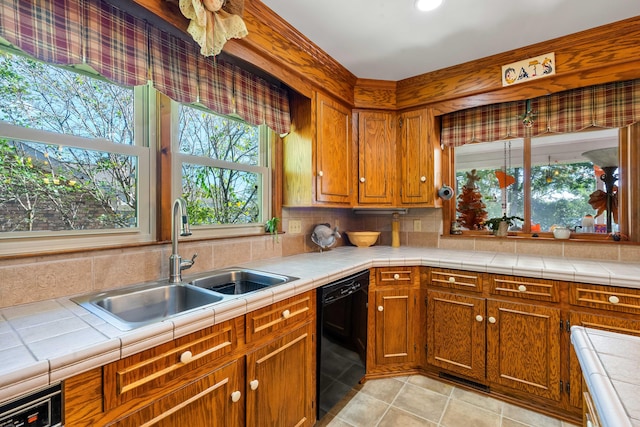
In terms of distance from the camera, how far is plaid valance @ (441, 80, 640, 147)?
195 cm

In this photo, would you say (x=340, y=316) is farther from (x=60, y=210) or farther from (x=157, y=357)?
(x=60, y=210)

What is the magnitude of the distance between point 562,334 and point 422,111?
6.08 ft

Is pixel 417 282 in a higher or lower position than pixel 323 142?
lower

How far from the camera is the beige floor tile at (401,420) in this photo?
1676mm

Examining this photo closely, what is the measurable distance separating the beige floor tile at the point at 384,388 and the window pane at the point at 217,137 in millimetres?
1778

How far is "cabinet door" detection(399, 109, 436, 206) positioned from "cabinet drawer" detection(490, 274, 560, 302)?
83 cm

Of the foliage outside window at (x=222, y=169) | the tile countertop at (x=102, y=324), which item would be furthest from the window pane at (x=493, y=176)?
the foliage outside window at (x=222, y=169)

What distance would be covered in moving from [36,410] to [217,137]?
1538 millimetres

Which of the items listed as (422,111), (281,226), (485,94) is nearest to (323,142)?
(281,226)

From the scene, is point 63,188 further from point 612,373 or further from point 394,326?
point 394,326

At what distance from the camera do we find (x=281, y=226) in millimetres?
2209

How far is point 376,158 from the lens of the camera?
102 inches

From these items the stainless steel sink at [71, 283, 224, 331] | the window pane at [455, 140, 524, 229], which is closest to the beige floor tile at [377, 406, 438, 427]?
the stainless steel sink at [71, 283, 224, 331]

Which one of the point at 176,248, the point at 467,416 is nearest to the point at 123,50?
the point at 176,248
